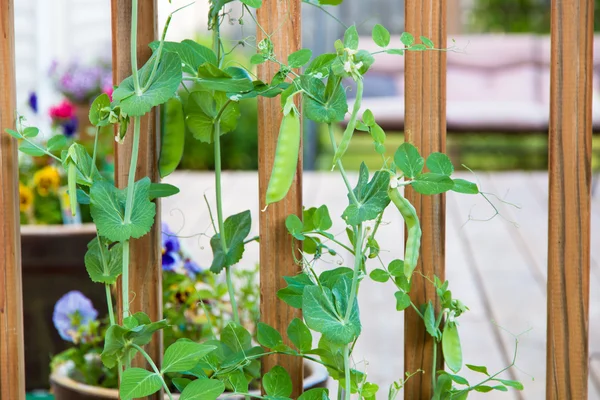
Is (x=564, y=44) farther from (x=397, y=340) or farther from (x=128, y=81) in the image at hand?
(x=397, y=340)

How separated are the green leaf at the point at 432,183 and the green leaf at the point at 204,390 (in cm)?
29

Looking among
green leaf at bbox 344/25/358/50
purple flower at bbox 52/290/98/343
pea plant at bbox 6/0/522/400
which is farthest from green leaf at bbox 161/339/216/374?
purple flower at bbox 52/290/98/343

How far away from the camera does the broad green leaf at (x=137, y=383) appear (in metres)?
0.81

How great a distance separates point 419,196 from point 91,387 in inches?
20.8

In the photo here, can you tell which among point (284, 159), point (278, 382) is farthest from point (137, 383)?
point (284, 159)

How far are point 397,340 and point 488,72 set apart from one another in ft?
14.5

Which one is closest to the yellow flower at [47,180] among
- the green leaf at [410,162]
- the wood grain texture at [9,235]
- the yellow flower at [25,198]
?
the yellow flower at [25,198]

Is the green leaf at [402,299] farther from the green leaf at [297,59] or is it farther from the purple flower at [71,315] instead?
the purple flower at [71,315]

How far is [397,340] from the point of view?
2.09 meters

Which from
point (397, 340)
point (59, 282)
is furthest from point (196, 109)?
point (397, 340)

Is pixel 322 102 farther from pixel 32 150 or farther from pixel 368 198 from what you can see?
pixel 32 150

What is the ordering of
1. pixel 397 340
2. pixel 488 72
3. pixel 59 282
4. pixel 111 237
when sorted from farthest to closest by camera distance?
pixel 488 72, pixel 397 340, pixel 59 282, pixel 111 237

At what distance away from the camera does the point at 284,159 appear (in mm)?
787

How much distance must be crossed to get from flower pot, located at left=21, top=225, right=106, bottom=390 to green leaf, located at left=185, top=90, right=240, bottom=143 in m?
0.64
